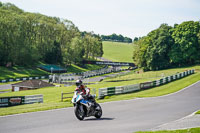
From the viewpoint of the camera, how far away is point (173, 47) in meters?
80.4

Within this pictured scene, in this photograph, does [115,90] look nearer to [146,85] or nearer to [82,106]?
[146,85]

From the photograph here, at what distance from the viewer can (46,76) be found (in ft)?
265

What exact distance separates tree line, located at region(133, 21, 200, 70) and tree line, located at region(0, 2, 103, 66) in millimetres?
37784

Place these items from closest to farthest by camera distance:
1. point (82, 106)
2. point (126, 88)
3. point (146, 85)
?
point (82, 106) < point (126, 88) < point (146, 85)

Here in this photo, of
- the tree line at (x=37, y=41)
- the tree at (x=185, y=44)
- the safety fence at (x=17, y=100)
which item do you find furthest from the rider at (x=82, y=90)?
the tree line at (x=37, y=41)

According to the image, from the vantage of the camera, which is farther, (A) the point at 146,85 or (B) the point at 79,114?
(A) the point at 146,85

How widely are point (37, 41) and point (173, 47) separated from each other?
5367 cm

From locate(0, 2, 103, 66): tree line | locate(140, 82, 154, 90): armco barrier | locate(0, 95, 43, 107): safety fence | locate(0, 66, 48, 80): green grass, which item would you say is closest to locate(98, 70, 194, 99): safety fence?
locate(140, 82, 154, 90): armco barrier

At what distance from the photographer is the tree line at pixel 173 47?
7881 cm

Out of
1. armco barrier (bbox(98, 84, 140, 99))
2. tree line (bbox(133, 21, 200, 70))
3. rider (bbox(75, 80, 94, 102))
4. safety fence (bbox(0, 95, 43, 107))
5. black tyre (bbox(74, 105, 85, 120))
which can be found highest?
tree line (bbox(133, 21, 200, 70))

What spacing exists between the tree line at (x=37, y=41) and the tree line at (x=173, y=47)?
124 ft

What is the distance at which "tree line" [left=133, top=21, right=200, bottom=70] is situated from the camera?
259ft

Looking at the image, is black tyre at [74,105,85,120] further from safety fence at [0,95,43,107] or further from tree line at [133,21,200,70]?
tree line at [133,21,200,70]

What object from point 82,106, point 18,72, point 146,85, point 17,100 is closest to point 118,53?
point 18,72
